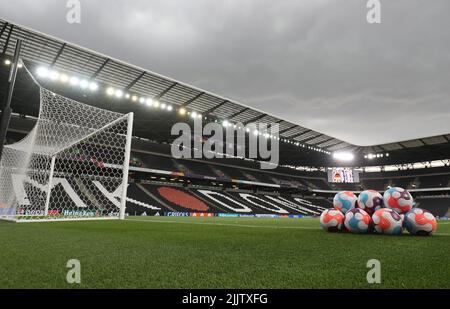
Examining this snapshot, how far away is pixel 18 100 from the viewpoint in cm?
2217

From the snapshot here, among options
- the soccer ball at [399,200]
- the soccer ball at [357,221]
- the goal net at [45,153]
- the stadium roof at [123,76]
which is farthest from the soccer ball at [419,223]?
the stadium roof at [123,76]

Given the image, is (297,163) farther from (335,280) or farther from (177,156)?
(335,280)

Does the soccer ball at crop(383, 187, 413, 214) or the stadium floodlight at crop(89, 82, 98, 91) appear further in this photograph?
the stadium floodlight at crop(89, 82, 98, 91)

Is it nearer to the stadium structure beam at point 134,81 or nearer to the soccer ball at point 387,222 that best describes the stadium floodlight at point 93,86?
the stadium structure beam at point 134,81

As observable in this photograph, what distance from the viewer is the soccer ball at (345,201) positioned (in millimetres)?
6590

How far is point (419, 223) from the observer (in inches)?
226

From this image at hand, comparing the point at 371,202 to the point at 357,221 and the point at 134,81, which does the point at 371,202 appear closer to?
the point at 357,221

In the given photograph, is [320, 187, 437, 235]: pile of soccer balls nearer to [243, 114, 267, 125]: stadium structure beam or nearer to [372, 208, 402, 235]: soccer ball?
[372, 208, 402, 235]: soccer ball

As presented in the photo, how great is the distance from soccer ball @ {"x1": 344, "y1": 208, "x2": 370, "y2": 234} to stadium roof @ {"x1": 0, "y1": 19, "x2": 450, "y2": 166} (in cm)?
1758

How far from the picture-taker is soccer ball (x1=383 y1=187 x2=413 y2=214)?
593cm

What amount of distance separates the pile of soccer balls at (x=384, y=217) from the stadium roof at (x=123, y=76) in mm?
17432

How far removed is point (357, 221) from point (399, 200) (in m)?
1.04

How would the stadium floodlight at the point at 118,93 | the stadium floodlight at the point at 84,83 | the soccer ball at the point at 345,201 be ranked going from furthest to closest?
the stadium floodlight at the point at 118,93, the stadium floodlight at the point at 84,83, the soccer ball at the point at 345,201

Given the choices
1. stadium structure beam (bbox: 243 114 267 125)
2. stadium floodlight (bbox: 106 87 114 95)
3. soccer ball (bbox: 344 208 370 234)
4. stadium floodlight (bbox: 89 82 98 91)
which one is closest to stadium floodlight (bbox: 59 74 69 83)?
stadium floodlight (bbox: 89 82 98 91)
